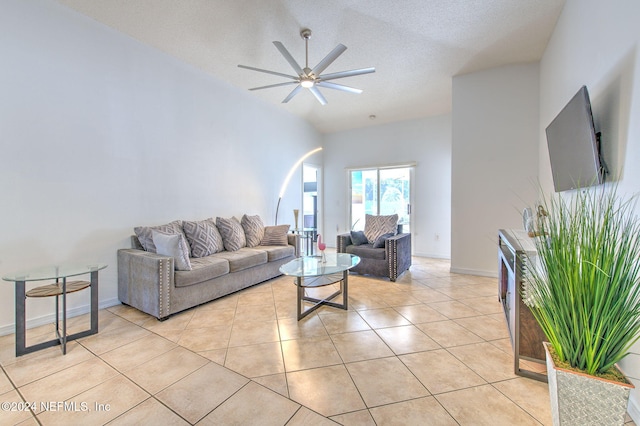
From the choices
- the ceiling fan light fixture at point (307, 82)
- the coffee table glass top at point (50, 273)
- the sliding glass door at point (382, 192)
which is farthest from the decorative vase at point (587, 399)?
the sliding glass door at point (382, 192)

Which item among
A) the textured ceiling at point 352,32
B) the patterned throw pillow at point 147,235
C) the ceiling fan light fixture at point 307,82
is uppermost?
the textured ceiling at point 352,32

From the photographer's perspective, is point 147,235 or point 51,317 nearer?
point 51,317

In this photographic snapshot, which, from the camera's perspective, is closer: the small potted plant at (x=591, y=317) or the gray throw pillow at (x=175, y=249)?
the small potted plant at (x=591, y=317)

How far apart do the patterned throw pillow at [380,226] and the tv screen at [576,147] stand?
2226 mm

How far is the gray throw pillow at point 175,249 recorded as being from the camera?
272cm

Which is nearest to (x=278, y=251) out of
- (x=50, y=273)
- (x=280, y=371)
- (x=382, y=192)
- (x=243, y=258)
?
(x=243, y=258)

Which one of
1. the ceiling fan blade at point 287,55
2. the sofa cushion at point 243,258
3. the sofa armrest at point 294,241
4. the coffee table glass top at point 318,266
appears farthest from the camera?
the sofa armrest at point 294,241

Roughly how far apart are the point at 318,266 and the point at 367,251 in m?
1.31

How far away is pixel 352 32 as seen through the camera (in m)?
3.23

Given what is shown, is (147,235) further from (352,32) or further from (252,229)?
(352,32)

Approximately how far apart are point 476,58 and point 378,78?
137 centimetres

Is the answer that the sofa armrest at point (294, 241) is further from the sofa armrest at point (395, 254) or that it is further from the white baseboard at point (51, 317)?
the white baseboard at point (51, 317)

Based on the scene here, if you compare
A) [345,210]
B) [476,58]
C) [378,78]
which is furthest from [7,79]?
[345,210]

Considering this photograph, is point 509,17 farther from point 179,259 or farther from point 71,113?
point 71,113
